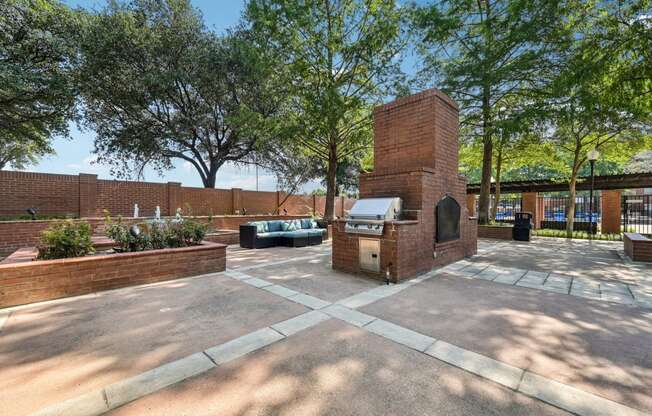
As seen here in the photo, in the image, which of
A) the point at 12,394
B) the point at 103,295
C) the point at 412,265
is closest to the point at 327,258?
the point at 412,265

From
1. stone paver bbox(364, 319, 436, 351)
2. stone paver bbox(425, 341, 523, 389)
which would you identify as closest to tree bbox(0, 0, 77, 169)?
stone paver bbox(364, 319, 436, 351)

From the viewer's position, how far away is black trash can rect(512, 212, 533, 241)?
10.9 metres

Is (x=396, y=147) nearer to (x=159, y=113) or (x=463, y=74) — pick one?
(x=463, y=74)

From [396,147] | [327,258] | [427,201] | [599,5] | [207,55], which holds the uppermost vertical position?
[207,55]

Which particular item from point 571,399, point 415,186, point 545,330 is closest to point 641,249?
point 415,186

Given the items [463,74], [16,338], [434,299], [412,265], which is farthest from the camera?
[463,74]

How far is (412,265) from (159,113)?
15.5 metres

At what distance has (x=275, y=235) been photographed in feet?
31.4

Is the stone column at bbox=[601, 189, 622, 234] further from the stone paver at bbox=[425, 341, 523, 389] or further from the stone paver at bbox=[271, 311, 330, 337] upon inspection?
the stone paver at bbox=[271, 311, 330, 337]

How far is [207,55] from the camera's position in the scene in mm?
13336

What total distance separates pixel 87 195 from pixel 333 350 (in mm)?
12797

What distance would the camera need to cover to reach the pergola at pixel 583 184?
1241 cm

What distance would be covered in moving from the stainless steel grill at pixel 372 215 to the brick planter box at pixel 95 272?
9.94ft

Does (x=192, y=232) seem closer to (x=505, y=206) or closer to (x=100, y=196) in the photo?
(x=100, y=196)
